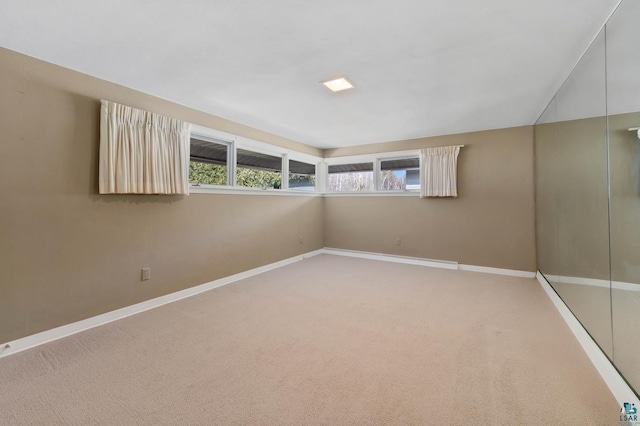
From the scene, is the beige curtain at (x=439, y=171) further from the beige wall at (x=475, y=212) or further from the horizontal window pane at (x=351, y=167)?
the horizontal window pane at (x=351, y=167)

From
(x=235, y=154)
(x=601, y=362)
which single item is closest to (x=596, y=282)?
(x=601, y=362)

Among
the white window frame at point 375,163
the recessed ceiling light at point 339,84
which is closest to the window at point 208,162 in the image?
the recessed ceiling light at point 339,84

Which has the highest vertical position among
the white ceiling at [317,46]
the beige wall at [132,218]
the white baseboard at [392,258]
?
the white ceiling at [317,46]

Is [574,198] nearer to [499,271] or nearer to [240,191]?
[499,271]

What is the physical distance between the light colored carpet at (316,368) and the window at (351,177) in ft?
9.46

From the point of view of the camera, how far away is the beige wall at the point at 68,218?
1.93 meters

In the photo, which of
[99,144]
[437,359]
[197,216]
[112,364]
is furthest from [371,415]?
[99,144]

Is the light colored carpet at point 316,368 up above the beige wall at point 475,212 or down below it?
below

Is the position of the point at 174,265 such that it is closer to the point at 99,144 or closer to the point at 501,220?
the point at 99,144

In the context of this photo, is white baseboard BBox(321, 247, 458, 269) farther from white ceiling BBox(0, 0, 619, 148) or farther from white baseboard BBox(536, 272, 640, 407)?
white ceiling BBox(0, 0, 619, 148)

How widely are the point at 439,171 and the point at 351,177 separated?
1.76 meters

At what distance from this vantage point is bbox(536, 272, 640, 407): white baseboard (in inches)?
56.0

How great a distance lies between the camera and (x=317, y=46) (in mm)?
1886

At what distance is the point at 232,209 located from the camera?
3627 millimetres
